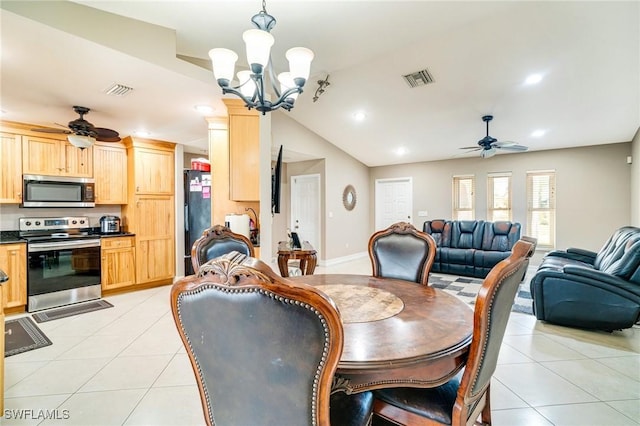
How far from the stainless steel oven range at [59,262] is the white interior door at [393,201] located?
6.20m

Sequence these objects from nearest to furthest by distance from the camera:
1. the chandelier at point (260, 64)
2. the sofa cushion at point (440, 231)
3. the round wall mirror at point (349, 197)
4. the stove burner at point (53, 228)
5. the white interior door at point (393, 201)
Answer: the chandelier at point (260, 64) → the stove burner at point (53, 228) → the sofa cushion at point (440, 231) → the round wall mirror at point (349, 197) → the white interior door at point (393, 201)

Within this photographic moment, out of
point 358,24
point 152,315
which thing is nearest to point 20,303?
point 152,315

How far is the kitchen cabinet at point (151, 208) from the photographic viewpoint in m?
4.43

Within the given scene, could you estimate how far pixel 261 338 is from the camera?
2.47 feet

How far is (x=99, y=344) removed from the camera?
2.71 m

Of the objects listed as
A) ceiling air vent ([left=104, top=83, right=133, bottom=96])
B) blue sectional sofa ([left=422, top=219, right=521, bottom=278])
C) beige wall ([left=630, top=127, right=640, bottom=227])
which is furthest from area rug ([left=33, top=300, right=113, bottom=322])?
beige wall ([left=630, top=127, right=640, bottom=227])

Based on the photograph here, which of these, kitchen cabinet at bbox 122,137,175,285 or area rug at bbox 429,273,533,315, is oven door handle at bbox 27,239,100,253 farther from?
area rug at bbox 429,273,533,315

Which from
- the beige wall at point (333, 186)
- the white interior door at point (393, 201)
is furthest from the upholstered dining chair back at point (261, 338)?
the white interior door at point (393, 201)

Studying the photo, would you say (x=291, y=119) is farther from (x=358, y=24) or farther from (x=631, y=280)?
(x=631, y=280)

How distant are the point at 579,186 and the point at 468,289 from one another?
3.54m

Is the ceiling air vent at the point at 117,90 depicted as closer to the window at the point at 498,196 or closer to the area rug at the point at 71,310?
the area rug at the point at 71,310

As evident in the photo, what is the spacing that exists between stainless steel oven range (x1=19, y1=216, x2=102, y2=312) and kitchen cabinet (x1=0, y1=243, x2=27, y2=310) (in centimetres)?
4

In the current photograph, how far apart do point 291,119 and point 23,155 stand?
12.7 feet

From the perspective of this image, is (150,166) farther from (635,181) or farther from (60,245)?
(635,181)
